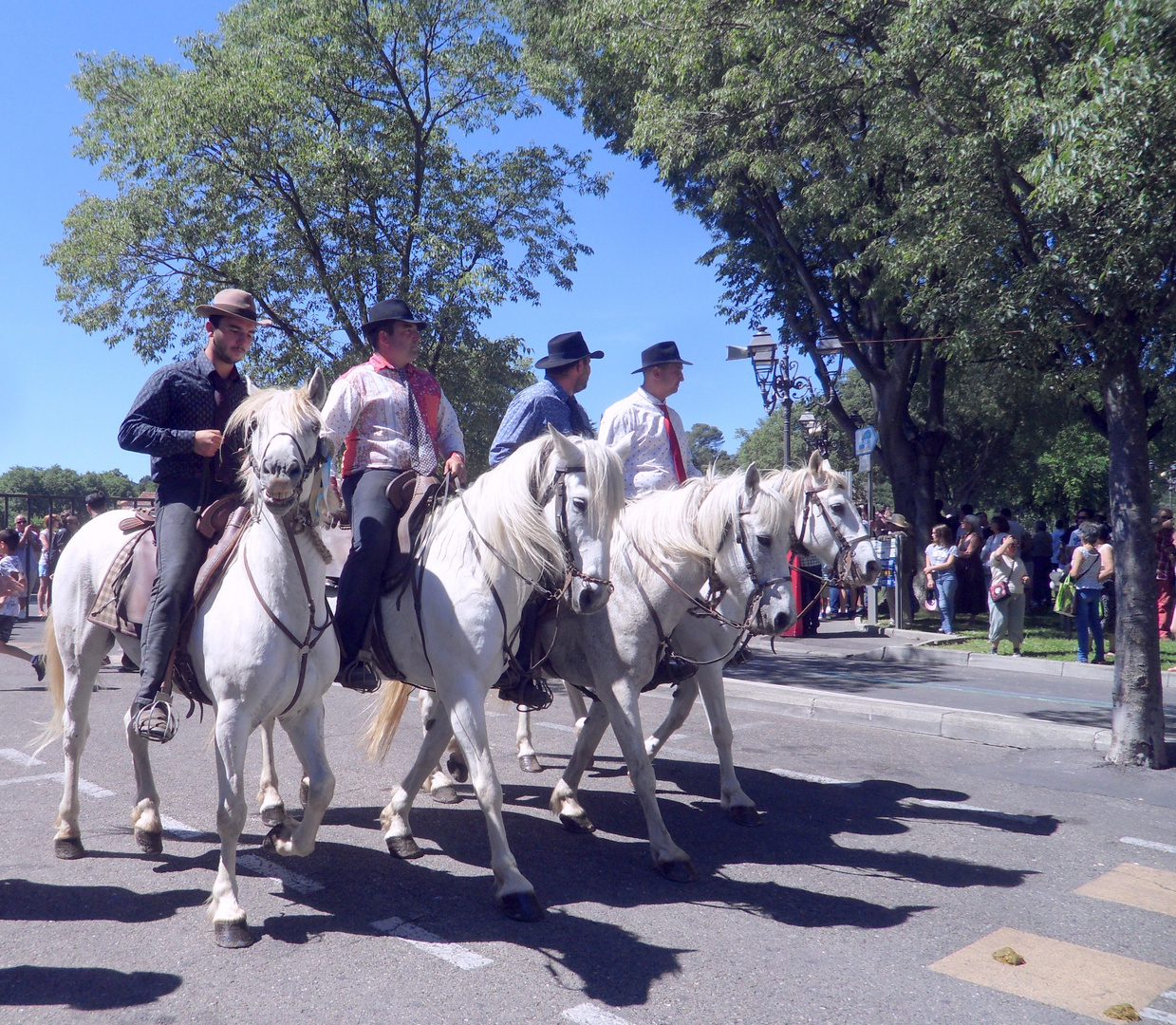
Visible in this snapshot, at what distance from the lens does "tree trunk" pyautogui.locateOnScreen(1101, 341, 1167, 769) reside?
22.6 feet

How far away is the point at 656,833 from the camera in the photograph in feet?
15.0

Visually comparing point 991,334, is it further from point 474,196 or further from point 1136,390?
point 474,196

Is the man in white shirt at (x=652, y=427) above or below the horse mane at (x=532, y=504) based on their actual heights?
above

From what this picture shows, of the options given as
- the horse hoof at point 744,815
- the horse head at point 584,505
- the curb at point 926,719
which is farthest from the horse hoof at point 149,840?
the curb at point 926,719

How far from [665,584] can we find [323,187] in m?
14.0

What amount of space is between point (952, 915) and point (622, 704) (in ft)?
5.83

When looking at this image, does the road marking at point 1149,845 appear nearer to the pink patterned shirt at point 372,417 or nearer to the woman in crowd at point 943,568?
the pink patterned shirt at point 372,417

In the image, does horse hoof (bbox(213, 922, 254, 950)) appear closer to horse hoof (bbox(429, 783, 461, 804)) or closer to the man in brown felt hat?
the man in brown felt hat

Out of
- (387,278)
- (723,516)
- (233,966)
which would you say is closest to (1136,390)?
(723,516)

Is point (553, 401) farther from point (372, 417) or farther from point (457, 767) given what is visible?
point (457, 767)

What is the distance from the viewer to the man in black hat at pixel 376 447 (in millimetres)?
4574

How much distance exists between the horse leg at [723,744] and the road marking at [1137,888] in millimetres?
1795

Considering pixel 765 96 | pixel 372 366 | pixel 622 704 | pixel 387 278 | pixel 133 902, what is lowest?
pixel 133 902

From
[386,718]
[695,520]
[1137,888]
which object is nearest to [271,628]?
[386,718]
